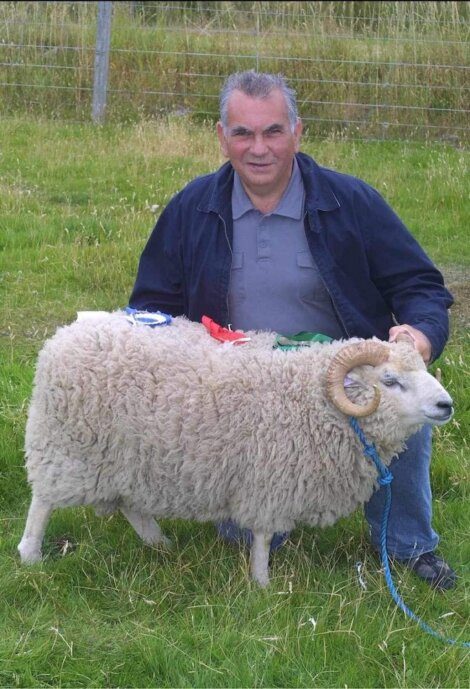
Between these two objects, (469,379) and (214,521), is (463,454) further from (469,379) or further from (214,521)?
(214,521)

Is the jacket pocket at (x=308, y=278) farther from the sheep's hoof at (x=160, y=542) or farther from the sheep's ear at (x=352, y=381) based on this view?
the sheep's hoof at (x=160, y=542)

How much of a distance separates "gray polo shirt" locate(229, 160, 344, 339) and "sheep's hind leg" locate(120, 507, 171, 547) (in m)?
0.76

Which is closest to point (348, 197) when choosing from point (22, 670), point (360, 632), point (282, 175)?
point (282, 175)

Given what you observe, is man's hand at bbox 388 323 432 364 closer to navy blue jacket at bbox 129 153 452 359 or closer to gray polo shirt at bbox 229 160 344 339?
navy blue jacket at bbox 129 153 452 359

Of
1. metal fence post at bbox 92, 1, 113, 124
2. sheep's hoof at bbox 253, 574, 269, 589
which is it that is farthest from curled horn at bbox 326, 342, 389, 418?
metal fence post at bbox 92, 1, 113, 124

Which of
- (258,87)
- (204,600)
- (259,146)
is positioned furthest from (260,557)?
(258,87)

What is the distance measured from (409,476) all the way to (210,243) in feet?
3.52

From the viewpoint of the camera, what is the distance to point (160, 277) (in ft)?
12.4

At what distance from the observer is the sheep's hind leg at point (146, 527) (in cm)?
352

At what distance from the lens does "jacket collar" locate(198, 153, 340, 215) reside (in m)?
3.46

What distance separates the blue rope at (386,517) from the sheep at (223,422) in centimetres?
3

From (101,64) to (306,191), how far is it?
701 centimetres

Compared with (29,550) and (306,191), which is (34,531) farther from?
(306,191)

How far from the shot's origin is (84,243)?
6.53m
